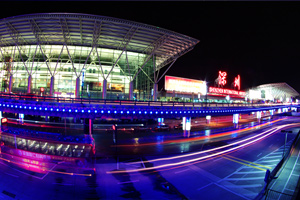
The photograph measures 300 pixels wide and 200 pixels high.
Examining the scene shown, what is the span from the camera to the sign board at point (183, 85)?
42759 millimetres

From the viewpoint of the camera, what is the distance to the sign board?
42.8 m

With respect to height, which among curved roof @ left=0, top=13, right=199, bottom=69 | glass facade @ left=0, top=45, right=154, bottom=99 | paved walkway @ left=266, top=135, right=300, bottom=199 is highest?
curved roof @ left=0, top=13, right=199, bottom=69

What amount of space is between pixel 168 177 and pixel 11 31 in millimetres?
44708

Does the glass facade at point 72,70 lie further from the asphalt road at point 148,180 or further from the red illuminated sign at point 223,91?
the asphalt road at point 148,180

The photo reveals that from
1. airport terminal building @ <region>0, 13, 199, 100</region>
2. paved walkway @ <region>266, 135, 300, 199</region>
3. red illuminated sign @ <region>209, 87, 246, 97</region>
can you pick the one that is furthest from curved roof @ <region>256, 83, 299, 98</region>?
paved walkway @ <region>266, 135, 300, 199</region>

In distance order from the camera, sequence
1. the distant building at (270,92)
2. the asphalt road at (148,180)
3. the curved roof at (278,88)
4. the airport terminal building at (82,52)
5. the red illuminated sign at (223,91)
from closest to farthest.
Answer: the asphalt road at (148,180) < the airport terminal building at (82,52) < the red illuminated sign at (223,91) < the distant building at (270,92) < the curved roof at (278,88)

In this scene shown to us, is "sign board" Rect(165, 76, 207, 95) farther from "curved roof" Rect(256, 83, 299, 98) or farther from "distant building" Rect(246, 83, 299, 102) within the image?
"curved roof" Rect(256, 83, 299, 98)

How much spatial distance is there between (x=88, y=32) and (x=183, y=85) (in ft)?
91.3

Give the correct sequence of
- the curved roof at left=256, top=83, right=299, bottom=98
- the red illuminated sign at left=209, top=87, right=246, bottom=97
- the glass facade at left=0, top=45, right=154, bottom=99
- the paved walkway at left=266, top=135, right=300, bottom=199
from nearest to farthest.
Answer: the paved walkway at left=266, top=135, right=300, bottom=199 < the glass facade at left=0, top=45, right=154, bottom=99 < the red illuminated sign at left=209, top=87, right=246, bottom=97 < the curved roof at left=256, top=83, right=299, bottom=98

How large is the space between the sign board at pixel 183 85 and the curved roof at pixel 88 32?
7.47m

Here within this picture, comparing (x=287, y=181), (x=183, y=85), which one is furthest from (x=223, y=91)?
(x=287, y=181)

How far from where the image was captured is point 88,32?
3275 centimetres

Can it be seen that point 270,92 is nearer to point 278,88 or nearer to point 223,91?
point 278,88

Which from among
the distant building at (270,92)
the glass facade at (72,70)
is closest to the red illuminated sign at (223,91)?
the distant building at (270,92)
